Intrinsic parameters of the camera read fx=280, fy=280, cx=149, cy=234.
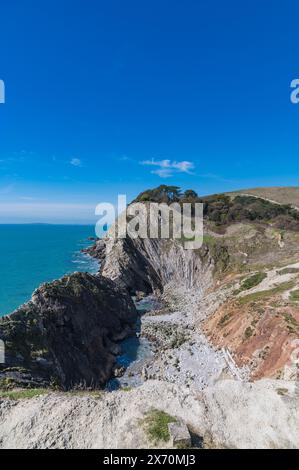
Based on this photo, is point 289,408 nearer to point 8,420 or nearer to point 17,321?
point 8,420

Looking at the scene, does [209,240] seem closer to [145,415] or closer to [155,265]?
[155,265]

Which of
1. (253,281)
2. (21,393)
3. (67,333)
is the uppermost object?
(21,393)

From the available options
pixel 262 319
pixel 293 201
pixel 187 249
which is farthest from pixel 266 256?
pixel 293 201

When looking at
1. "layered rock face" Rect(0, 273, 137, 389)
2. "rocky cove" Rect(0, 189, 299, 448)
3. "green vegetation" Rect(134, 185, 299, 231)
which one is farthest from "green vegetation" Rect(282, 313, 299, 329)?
"green vegetation" Rect(134, 185, 299, 231)

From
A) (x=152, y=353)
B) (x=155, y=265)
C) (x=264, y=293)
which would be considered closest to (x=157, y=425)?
(x=152, y=353)

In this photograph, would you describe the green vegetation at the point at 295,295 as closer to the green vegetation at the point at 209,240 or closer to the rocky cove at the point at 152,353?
the rocky cove at the point at 152,353

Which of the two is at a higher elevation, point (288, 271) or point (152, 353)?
point (288, 271)

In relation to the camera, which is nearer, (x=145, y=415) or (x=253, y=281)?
(x=145, y=415)
